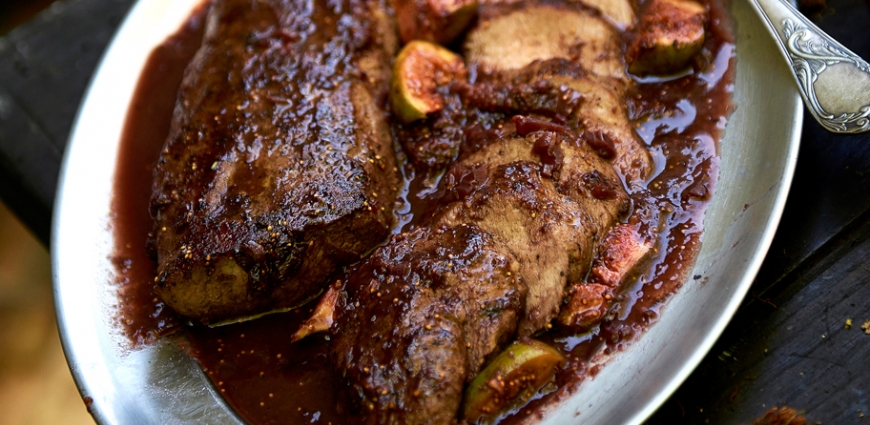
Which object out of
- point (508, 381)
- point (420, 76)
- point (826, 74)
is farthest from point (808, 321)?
point (420, 76)

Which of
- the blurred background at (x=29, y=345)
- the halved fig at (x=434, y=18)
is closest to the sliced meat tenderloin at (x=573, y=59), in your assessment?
the halved fig at (x=434, y=18)

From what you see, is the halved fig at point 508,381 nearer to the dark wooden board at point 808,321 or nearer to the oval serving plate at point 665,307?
the oval serving plate at point 665,307

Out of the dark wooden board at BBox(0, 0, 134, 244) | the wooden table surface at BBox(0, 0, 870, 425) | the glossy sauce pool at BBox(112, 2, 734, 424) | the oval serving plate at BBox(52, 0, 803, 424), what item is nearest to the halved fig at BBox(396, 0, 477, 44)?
the glossy sauce pool at BBox(112, 2, 734, 424)

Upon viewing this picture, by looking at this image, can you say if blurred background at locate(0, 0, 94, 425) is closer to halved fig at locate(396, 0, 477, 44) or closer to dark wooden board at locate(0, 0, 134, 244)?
dark wooden board at locate(0, 0, 134, 244)

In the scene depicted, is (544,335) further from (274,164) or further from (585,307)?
(274,164)

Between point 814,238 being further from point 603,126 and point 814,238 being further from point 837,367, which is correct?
point 603,126

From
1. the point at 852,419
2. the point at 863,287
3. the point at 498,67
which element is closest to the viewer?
the point at 852,419

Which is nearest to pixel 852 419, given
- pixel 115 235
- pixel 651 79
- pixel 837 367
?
pixel 837 367
